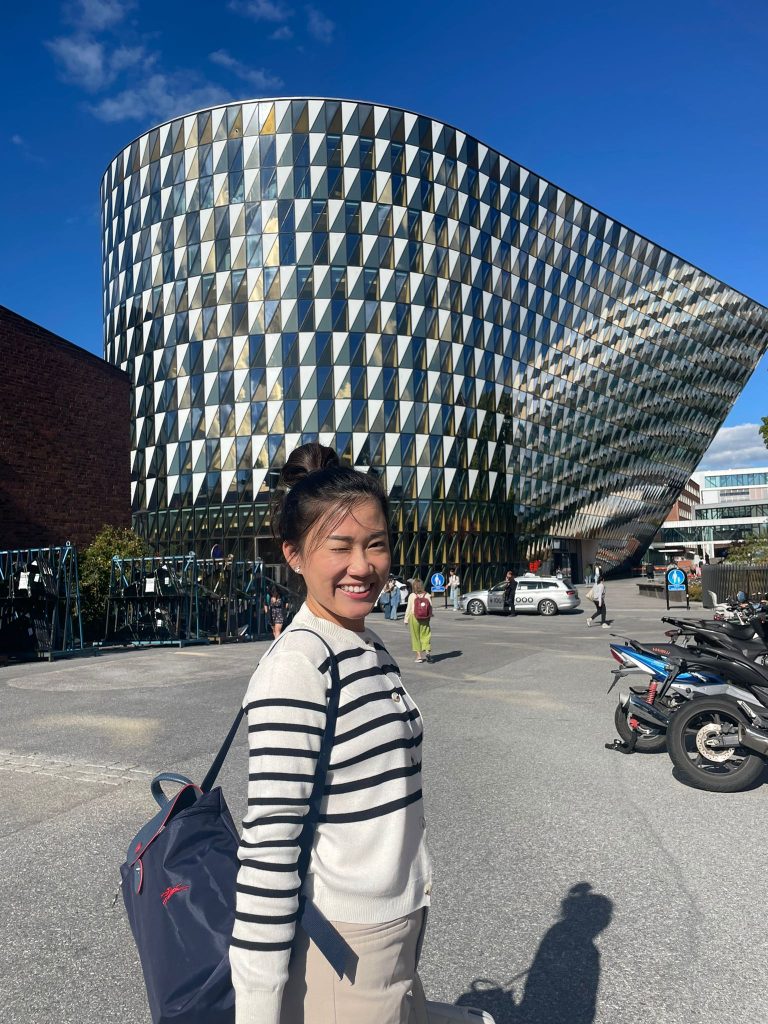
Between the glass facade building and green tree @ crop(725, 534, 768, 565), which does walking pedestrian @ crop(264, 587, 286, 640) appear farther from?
the glass facade building

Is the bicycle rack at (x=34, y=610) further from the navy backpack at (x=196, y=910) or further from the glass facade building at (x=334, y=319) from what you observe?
the glass facade building at (x=334, y=319)

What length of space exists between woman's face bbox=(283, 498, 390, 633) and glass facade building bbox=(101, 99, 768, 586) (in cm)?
4397

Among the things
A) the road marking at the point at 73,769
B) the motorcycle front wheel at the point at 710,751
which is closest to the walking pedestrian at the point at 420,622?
the road marking at the point at 73,769

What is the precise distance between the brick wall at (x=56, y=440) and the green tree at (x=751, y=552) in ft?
84.2

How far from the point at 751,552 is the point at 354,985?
37.0 metres

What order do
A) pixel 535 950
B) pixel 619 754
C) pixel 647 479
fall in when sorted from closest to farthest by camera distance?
pixel 535 950 < pixel 619 754 < pixel 647 479

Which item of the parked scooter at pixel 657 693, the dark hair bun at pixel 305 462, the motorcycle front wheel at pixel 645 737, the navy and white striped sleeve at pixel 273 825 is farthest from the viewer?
the motorcycle front wheel at pixel 645 737

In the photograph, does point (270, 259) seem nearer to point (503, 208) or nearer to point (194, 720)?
point (503, 208)

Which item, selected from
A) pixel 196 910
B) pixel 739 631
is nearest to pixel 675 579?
pixel 739 631

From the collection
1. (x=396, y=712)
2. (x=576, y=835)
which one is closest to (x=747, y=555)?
(x=576, y=835)

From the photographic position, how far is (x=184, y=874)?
1647mm

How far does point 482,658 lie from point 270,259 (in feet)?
125

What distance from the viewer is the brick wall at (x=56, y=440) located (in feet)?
74.4

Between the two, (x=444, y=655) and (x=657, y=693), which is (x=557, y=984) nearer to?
(x=657, y=693)
